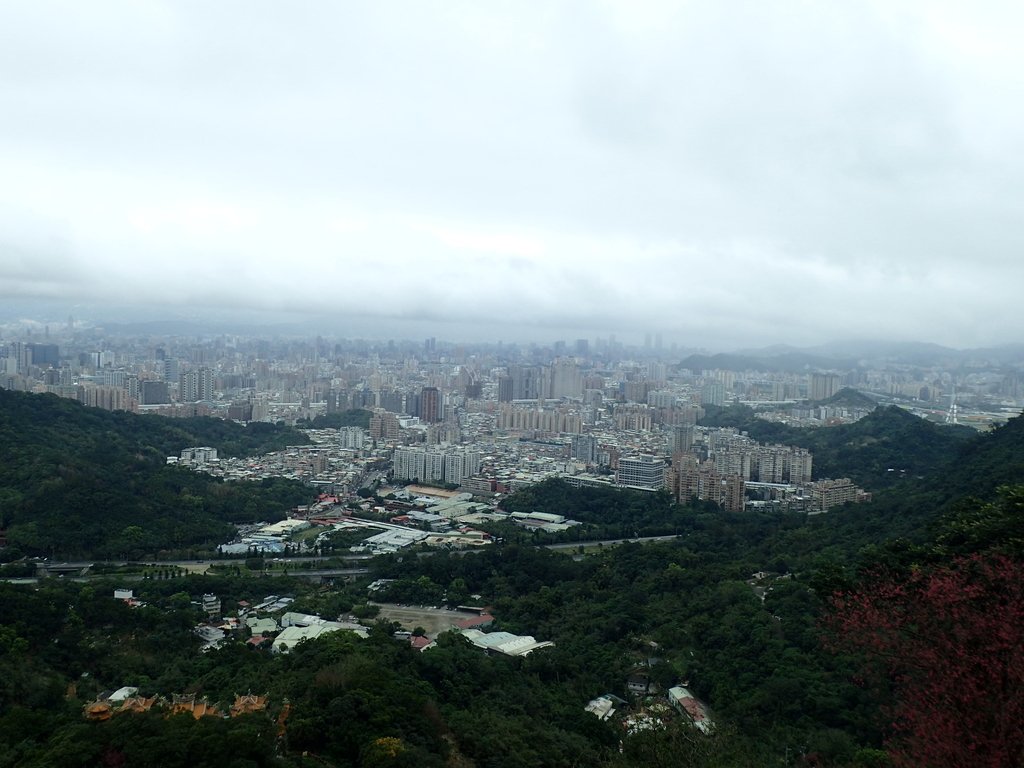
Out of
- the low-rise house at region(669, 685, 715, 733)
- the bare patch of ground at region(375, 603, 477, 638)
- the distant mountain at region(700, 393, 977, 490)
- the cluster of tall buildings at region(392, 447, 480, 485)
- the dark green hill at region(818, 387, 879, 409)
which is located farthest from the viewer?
the dark green hill at region(818, 387, 879, 409)

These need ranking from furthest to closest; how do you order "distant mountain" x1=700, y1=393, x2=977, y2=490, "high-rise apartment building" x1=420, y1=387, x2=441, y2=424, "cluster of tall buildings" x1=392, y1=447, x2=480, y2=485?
"high-rise apartment building" x1=420, y1=387, x2=441, y2=424 < "cluster of tall buildings" x1=392, y1=447, x2=480, y2=485 < "distant mountain" x1=700, y1=393, x2=977, y2=490

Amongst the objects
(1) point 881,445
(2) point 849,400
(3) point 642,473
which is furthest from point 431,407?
(2) point 849,400

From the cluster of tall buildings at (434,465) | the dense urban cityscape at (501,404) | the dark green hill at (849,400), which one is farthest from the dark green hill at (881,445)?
the cluster of tall buildings at (434,465)

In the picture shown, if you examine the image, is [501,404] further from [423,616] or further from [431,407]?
[423,616]

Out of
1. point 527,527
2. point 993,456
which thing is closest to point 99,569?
point 527,527

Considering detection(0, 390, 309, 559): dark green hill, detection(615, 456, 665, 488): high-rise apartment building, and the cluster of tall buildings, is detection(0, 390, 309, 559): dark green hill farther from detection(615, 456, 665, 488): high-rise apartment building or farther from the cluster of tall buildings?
detection(615, 456, 665, 488): high-rise apartment building

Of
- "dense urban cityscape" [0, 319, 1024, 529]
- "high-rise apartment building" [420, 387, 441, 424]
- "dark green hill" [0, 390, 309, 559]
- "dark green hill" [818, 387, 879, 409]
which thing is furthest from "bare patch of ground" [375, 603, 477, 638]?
"dark green hill" [818, 387, 879, 409]

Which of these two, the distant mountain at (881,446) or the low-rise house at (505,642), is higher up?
the distant mountain at (881,446)

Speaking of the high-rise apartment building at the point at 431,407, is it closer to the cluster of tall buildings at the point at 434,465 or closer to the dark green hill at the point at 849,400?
the cluster of tall buildings at the point at 434,465
